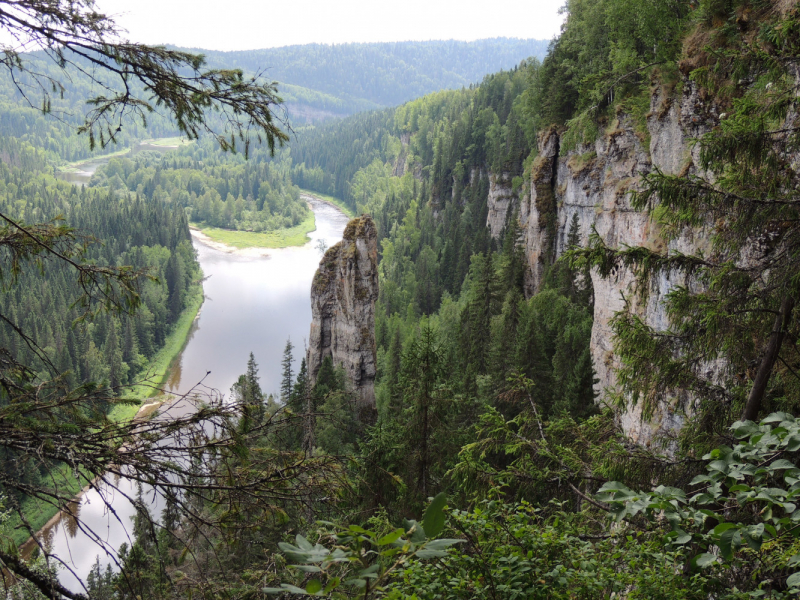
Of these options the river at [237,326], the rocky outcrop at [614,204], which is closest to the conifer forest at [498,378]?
the rocky outcrop at [614,204]

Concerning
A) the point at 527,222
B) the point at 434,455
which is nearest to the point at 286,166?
the point at 527,222

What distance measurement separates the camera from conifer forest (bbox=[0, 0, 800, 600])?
12.3 feet

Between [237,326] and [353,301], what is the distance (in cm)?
3511

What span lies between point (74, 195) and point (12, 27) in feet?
439

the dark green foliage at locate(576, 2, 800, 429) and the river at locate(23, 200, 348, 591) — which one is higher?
the dark green foliage at locate(576, 2, 800, 429)

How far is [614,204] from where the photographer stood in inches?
979

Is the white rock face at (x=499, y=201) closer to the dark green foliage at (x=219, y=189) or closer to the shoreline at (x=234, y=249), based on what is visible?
the shoreline at (x=234, y=249)

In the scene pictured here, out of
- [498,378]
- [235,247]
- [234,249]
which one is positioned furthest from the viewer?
[235,247]

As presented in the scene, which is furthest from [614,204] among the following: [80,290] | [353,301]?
[80,290]

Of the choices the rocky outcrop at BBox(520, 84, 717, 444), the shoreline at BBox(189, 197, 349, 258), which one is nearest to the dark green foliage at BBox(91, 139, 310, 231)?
the shoreline at BBox(189, 197, 349, 258)

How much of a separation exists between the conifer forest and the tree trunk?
2 centimetres

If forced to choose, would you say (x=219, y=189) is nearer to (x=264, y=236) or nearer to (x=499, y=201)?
(x=264, y=236)

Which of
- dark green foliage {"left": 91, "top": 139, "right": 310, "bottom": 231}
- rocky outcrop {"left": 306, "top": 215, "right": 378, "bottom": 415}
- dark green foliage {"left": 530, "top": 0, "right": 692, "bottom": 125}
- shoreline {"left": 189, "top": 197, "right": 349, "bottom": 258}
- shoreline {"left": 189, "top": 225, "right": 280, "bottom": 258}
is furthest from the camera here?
dark green foliage {"left": 91, "top": 139, "right": 310, "bottom": 231}

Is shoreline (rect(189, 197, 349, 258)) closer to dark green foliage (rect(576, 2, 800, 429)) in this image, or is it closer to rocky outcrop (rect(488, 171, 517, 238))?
rocky outcrop (rect(488, 171, 517, 238))
